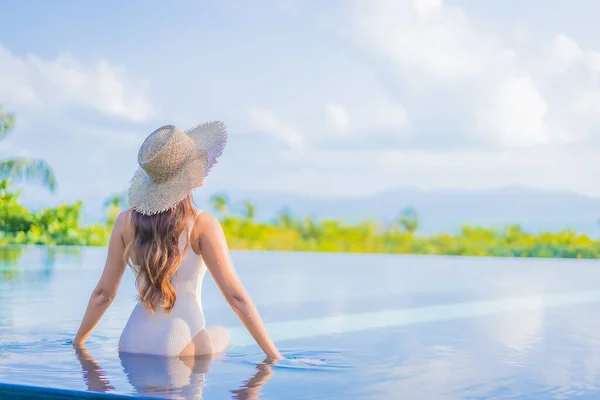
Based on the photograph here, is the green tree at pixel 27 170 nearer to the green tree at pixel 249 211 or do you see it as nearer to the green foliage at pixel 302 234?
the green foliage at pixel 302 234

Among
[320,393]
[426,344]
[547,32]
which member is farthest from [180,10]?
[320,393]

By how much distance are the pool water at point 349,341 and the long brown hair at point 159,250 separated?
0.23 metres

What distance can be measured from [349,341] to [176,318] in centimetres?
161

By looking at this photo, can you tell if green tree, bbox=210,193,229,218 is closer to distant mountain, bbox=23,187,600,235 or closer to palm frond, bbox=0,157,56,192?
distant mountain, bbox=23,187,600,235

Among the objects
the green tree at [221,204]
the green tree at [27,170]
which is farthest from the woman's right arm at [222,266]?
the green tree at [221,204]

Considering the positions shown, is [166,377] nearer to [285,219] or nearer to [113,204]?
[285,219]

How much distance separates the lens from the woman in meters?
3.03

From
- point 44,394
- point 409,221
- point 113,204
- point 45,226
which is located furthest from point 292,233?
point 44,394

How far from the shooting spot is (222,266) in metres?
3.04

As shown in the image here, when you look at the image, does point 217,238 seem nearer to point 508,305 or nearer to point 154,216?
point 154,216

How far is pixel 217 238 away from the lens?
304 centimetres

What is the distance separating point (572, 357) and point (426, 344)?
72 cm

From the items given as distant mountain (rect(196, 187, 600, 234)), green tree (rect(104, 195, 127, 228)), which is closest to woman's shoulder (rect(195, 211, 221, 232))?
green tree (rect(104, 195, 127, 228))

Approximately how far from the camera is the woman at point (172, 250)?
3.03 meters
